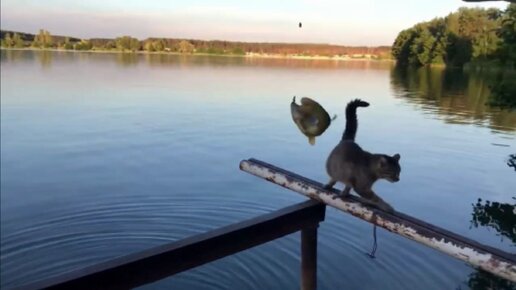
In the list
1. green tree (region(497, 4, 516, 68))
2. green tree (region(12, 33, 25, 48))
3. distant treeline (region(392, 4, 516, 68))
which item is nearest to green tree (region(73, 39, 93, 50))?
green tree (region(12, 33, 25, 48))

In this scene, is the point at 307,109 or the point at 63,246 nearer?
the point at 307,109

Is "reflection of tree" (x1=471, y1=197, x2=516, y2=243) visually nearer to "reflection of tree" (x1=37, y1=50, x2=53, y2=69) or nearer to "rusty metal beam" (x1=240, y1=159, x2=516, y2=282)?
"rusty metal beam" (x1=240, y1=159, x2=516, y2=282)

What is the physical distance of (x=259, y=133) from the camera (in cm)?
1656

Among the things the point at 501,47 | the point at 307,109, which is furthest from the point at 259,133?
the point at 307,109

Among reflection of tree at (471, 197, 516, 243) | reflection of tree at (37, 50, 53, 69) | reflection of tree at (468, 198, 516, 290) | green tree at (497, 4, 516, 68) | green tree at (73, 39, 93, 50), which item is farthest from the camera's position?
green tree at (73, 39, 93, 50)

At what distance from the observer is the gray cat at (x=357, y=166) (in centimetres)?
313

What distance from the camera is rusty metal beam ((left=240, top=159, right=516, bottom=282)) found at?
7.02ft

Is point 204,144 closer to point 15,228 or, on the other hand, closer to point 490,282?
point 15,228

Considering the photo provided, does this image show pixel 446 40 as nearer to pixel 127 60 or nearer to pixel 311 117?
pixel 127 60

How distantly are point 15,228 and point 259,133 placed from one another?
31.3 ft

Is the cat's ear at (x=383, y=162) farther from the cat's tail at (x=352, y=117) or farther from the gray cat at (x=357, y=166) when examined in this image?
the cat's tail at (x=352, y=117)

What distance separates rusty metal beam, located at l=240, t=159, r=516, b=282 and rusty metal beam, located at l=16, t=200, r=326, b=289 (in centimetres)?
18

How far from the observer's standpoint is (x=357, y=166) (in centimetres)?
328

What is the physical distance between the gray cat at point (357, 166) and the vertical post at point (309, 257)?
20.4 inches
